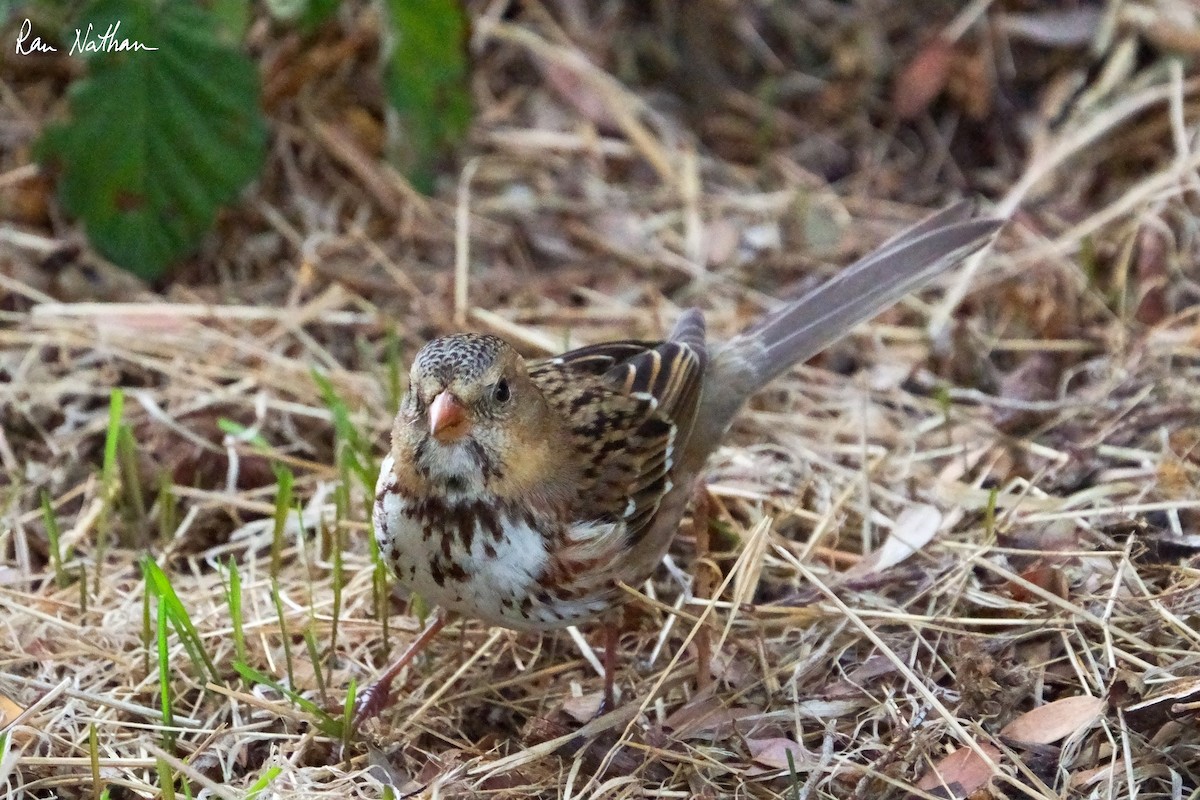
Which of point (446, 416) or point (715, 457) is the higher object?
point (446, 416)

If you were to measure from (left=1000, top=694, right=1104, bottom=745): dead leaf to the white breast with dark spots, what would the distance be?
1.02 metres

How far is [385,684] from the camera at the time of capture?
3.25 meters

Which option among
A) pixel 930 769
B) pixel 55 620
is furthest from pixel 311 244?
pixel 930 769

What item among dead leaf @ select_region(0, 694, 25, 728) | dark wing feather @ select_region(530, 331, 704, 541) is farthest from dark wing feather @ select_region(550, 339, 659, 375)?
dead leaf @ select_region(0, 694, 25, 728)

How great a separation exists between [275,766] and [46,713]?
57 cm

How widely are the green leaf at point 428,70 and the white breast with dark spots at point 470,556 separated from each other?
199cm

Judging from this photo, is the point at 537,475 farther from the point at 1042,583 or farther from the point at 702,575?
the point at 1042,583

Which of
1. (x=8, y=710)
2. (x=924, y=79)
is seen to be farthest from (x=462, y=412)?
(x=924, y=79)

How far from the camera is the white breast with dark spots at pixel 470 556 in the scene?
9.77 feet

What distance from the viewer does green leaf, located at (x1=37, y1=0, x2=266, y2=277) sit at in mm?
4395

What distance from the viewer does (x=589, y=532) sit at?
3156 mm

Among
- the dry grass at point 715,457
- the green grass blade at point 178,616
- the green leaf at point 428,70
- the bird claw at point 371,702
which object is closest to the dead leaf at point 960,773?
the dry grass at point 715,457

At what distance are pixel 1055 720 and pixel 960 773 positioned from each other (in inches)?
10.6

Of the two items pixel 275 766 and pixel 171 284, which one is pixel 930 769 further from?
pixel 171 284
